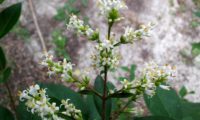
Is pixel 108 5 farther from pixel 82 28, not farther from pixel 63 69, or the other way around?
pixel 63 69

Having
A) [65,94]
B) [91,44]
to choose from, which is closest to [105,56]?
[65,94]

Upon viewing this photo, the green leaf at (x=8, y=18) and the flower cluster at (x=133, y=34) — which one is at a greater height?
the green leaf at (x=8, y=18)

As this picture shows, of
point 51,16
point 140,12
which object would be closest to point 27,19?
point 51,16

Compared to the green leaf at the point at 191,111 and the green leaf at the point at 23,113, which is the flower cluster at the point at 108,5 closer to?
the green leaf at the point at 23,113

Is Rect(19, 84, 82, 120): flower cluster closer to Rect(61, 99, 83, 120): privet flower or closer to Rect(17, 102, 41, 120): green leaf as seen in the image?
Rect(61, 99, 83, 120): privet flower

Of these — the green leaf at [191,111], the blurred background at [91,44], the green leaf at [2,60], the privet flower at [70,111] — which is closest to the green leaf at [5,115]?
the green leaf at [2,60]
